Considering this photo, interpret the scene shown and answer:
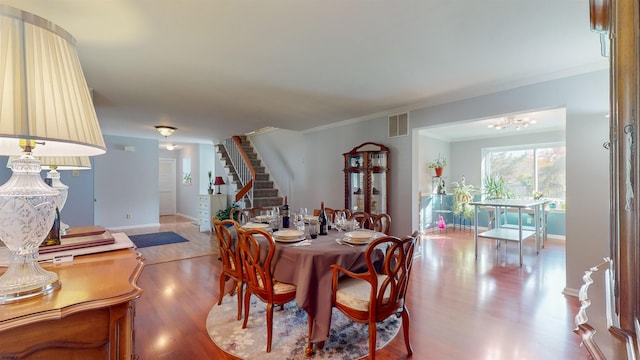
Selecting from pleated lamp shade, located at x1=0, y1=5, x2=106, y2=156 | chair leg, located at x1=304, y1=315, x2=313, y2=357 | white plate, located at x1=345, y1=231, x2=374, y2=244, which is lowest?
chair leg, located at x1=304, y1=315, x2=313, y2=357

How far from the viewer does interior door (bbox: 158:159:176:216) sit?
9992mm

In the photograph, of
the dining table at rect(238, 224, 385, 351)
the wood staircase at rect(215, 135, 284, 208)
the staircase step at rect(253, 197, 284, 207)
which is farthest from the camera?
the wood staircase at rect(215, 135, 284, 208)

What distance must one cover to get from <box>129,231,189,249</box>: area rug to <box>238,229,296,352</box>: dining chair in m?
4.21

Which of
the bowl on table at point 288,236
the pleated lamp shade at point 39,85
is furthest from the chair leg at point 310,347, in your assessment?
the pleated lamp shade at point 39,85

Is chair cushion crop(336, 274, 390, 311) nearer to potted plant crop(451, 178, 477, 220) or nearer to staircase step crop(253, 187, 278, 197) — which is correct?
staircase step crop(253, 187, 278, 197)

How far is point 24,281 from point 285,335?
1.82 metres

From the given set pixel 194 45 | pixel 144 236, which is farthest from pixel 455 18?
pixel 144 236

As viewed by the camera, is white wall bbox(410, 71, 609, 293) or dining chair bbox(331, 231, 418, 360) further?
white wall bbox(410, 71, 609, 293)

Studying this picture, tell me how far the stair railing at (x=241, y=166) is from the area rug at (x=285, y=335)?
12.1 feet

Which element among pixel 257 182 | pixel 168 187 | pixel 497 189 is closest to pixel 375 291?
pixel 257 182

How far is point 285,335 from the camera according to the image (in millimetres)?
2275

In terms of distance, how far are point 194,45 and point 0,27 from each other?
1.86 metres

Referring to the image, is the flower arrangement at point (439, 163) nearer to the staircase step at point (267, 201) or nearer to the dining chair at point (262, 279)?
the staircase step at point (267, 201)

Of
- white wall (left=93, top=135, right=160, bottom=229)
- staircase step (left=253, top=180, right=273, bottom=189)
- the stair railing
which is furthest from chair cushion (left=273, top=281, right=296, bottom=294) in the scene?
white wall (left=93, top=135, right=160, bottom=229)
